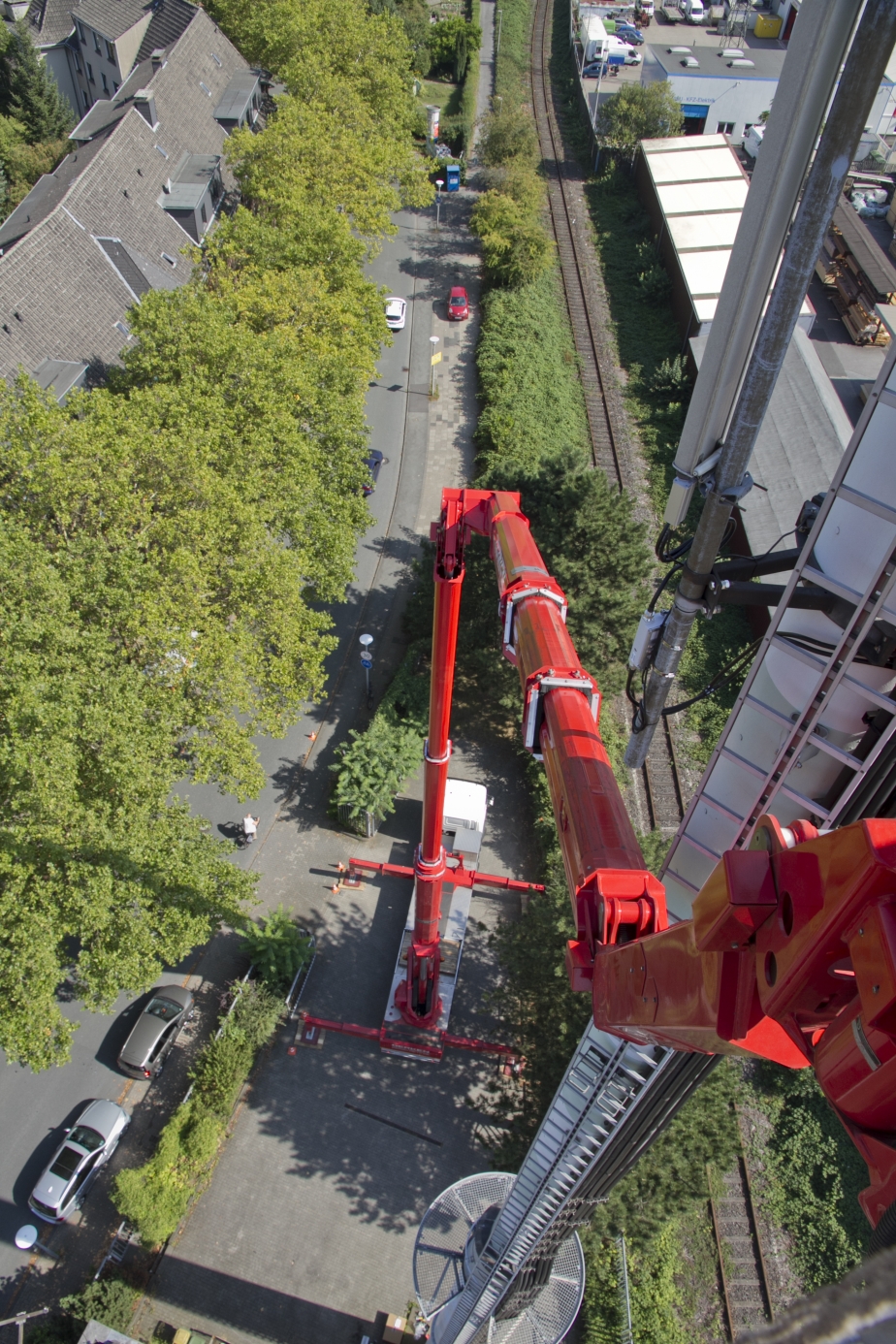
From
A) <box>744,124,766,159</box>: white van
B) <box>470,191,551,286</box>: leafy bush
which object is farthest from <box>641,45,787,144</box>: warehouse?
<box>470,191,551,286</box>: leafy bush

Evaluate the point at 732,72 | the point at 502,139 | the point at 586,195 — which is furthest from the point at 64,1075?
the point at 732,72

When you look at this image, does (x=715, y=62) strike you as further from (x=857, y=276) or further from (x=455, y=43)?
(x=857, y=276)

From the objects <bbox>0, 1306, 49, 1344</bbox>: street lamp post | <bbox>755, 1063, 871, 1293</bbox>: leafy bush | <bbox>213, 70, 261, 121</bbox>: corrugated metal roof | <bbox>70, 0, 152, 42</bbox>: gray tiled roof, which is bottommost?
<bbox>0, 1306, 49, 1344</bbox>: street lamp post

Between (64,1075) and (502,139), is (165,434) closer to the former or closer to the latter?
(64,1075)

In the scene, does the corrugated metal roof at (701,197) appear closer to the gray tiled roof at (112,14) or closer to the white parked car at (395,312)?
the white parked car at (395,312)

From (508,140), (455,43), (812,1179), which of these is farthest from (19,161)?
(812,1179)

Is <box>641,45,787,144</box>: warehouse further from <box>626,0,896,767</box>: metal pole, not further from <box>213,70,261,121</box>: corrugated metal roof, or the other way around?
<box>626,0,896,767</box>: metal pole
